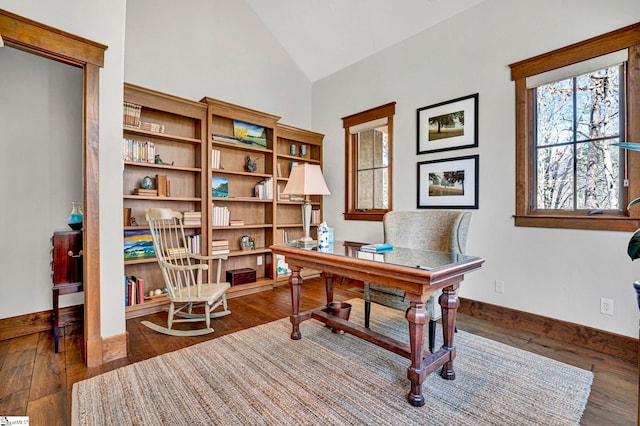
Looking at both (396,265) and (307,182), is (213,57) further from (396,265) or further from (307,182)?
(396,265)

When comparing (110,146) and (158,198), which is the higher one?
(110,146)

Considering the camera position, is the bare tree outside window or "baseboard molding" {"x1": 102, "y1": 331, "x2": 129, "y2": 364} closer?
"baseboard molding" {"x1": 102, "y1": 331, "x2": 129, "y2": 364}

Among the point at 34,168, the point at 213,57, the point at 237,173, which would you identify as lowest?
the point at 34,168

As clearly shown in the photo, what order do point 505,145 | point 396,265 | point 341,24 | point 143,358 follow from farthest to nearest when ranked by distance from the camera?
point 341,24
point 505,145
point 143,358
point 396,265

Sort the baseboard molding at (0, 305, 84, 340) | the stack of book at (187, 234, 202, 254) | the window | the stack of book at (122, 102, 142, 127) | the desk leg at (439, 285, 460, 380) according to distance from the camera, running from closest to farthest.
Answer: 1. the desk leg at (439, 285, 460, 380)
2. the baseboard molding at (0, 305, 84, 340)
3. the stack of book at (122, 102, 142, 127)
4. the stack of book at (187, 234, 202, 254)
5. the window

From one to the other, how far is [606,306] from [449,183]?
1.64m

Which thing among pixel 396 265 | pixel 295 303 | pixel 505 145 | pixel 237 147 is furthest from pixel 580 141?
pixel 237 147

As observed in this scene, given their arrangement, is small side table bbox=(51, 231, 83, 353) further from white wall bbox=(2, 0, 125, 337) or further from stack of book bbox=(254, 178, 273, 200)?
stack of book bbox=(254, 178, 273, 200)

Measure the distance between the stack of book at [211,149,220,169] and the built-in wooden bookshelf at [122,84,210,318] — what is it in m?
0.13

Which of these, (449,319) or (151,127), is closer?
(449,319)

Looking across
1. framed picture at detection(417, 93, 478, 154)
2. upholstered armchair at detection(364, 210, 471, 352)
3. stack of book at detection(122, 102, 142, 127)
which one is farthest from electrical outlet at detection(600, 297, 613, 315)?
stack of book at detection(122, 102, 142, 127)

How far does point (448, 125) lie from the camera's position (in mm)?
3299

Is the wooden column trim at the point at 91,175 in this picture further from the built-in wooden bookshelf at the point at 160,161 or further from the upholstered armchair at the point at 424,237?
the upholstered armchair at the point at 424,237

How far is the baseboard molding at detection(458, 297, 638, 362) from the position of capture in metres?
2.24
